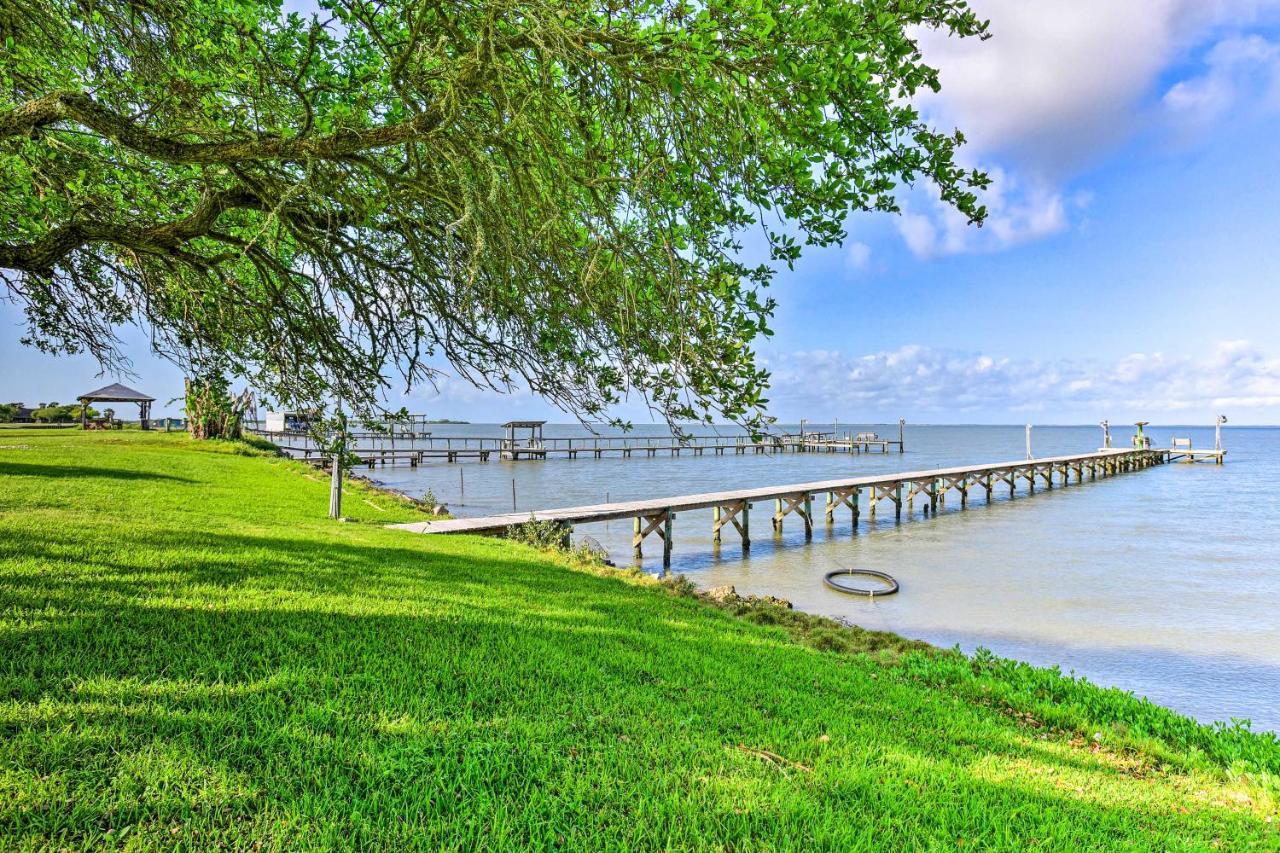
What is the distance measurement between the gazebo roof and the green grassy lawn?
4091 cm

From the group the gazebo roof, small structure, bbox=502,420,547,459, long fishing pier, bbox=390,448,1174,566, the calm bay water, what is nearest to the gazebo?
the gazebo roof

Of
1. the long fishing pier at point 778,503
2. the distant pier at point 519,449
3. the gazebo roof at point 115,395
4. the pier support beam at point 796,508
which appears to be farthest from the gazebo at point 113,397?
the pier support beam at point 796,508

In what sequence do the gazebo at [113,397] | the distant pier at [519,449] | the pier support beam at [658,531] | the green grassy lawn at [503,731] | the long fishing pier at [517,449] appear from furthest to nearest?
the distant pier at [519,449] → the long fishing pier at [517,449] → the gazebo at [113,397] → the pier support beam at [658,531] → the green grassy lawn at [503,731]

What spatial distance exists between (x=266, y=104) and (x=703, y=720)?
654 centimetres

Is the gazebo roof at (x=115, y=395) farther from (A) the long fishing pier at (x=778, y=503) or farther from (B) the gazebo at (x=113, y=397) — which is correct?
(A) the long fishing pier at (x=778, y=503)

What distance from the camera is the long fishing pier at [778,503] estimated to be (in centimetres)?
1716

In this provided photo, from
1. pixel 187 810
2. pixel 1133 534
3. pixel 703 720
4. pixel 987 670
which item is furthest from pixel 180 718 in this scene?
pixel 1133 534

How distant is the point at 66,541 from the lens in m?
7.07

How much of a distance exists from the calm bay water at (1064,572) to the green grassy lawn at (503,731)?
5.07 metres

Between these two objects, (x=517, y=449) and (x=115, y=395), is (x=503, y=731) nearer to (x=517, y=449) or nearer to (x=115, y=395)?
(x=115, y=395)

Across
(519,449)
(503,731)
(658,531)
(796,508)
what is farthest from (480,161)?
(519,449)

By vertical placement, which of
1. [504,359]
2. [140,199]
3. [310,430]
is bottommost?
[310,430]

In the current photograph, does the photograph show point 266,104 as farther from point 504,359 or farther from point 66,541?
point 66,541

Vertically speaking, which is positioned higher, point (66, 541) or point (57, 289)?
point (57, 289)
